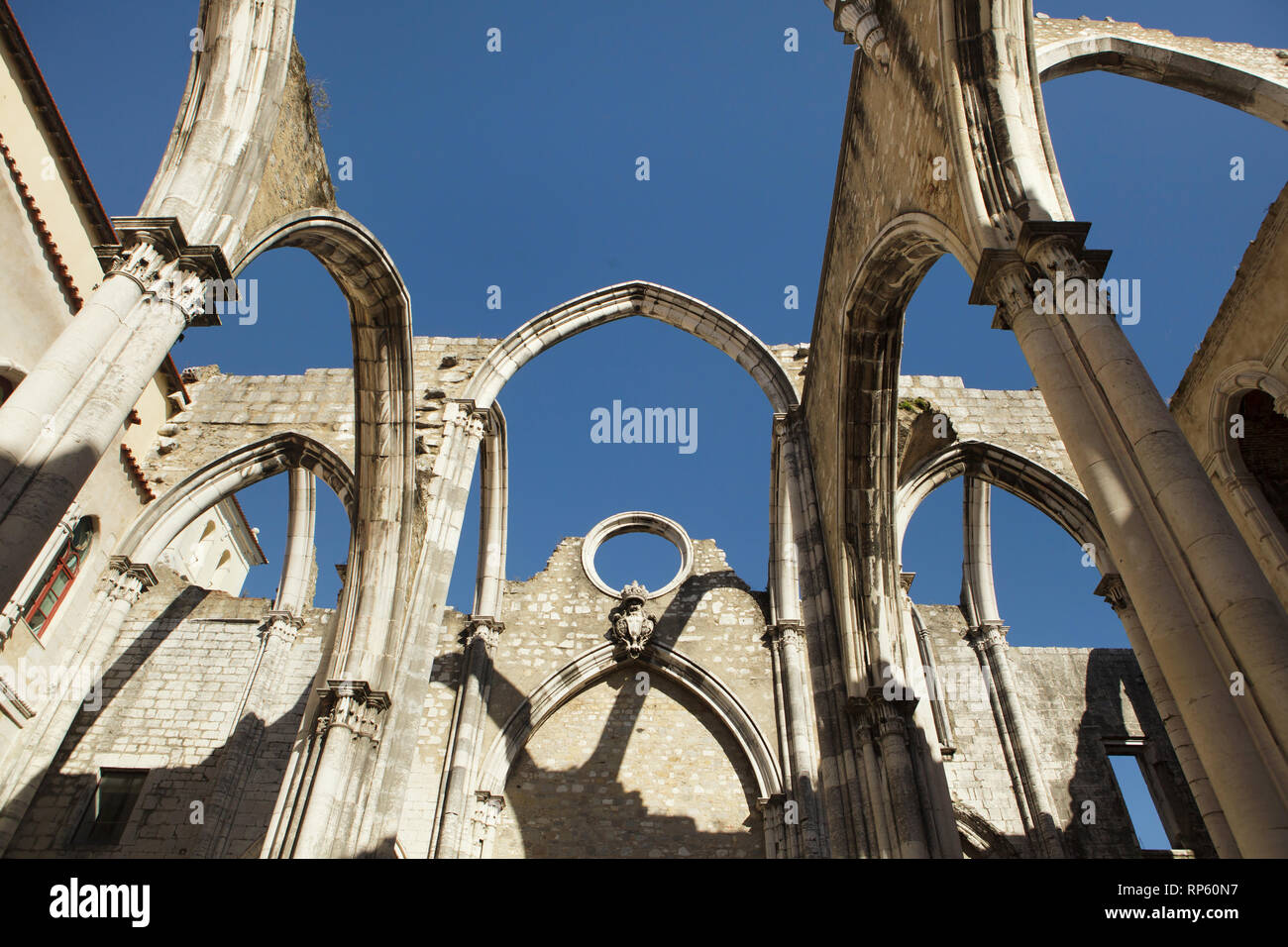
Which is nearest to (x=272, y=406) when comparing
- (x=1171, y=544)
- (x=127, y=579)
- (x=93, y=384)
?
(x=127, y=579)

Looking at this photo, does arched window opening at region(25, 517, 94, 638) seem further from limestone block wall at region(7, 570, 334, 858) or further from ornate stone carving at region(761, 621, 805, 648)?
ornate stone carving at region(761, 621, 805, 648)

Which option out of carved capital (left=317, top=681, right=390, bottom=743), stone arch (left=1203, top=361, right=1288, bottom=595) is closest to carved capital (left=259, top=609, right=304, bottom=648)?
carved capital (left=317, top=681, right=390, bottom=743)

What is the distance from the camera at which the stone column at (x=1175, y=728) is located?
506 centimetres

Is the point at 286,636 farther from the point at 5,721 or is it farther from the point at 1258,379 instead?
the point at 1258,379

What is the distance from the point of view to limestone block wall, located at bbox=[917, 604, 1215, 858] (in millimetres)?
10555

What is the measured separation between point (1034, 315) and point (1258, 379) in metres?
4.79

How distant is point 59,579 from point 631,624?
7.39 m

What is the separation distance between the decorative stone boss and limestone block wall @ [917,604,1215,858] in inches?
164

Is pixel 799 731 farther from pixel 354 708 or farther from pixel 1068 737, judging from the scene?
pixel 354 708

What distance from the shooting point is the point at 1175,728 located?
284 inches

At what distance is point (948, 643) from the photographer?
1204cm

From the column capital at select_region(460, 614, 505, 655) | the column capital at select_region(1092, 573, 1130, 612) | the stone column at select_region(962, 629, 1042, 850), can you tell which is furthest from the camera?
the column capital at select_region(460, 614, 505, 655)

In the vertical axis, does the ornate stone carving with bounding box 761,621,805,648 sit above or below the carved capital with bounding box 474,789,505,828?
above

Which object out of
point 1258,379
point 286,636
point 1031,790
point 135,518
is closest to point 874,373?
point 1258,379
